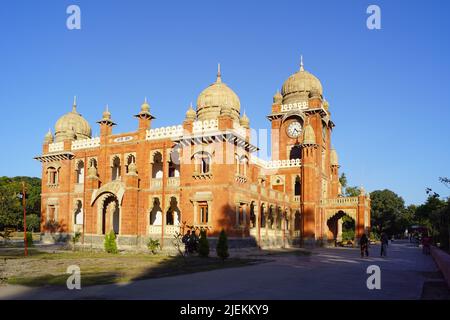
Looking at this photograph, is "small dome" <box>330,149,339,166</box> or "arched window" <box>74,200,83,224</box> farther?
"small dome" <box>330,149,339,166</box>

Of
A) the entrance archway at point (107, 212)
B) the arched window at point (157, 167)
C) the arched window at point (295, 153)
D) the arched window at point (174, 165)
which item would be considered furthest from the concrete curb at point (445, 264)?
the arched window at point (295, 153)

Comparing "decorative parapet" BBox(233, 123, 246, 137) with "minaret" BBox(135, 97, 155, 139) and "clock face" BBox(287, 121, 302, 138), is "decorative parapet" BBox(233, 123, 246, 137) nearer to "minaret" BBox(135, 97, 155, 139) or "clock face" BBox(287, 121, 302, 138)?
"minaret" BBox(135, 97, 155, 139)

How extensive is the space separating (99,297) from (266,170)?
3510 cm

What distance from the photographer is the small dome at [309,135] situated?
4144 centimetres

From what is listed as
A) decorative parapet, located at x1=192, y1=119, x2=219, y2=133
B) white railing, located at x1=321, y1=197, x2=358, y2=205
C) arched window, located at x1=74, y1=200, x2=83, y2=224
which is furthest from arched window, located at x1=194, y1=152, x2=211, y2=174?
white railing, located at x1=321, y1=197, x2=358, y2=205

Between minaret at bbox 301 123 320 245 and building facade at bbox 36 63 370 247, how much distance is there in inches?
3.7

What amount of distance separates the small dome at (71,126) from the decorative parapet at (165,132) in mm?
12346

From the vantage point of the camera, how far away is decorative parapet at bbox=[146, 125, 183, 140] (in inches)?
1331

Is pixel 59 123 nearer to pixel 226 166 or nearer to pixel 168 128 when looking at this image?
pixel 168 128

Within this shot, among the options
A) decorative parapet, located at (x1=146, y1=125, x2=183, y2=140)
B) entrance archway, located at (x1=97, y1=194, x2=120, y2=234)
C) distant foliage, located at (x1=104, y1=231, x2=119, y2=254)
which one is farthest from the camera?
entrance archway, located at (x1=97, y1=194, x2=120, y2=234)

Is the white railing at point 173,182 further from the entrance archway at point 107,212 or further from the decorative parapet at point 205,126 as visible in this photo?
the entrance archway at point 107,212

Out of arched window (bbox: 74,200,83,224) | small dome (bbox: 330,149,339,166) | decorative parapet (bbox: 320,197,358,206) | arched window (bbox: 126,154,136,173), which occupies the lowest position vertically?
arched window (bbox: 74,200,83,224)
